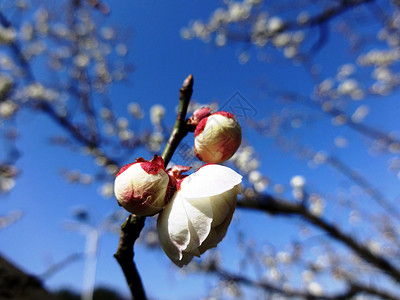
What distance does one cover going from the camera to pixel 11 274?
2.48 feet

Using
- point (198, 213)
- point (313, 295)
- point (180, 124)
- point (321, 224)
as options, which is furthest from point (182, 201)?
point (313, 295)

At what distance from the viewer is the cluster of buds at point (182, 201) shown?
0.37 m

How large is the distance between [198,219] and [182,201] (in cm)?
3

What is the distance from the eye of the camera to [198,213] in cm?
37

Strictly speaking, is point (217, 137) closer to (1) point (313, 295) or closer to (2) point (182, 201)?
(2) point (182, 201)

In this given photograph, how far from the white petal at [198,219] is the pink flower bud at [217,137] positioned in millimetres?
91

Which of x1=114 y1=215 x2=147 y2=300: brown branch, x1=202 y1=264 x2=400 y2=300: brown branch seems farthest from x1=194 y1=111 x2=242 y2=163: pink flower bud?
x1=202 y1=264 x2=400 y2=300: brown branch

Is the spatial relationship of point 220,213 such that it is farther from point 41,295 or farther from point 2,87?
point 2,87

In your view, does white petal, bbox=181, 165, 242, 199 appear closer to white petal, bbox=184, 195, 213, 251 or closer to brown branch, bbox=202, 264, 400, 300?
white petal, bbox=184, 195, 213, 251

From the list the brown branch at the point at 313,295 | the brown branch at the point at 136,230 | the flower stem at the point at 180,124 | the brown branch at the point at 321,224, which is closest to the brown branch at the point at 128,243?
the brown branch at the point at 136,230

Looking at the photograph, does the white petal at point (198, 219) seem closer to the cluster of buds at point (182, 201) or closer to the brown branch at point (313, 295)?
the cluster of buds at point (182, 201)

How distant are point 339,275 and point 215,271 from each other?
1719 mm

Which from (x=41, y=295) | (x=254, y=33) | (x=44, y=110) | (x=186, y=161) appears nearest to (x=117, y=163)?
(x=44, y=110)

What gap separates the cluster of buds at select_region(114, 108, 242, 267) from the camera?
1.21ft
